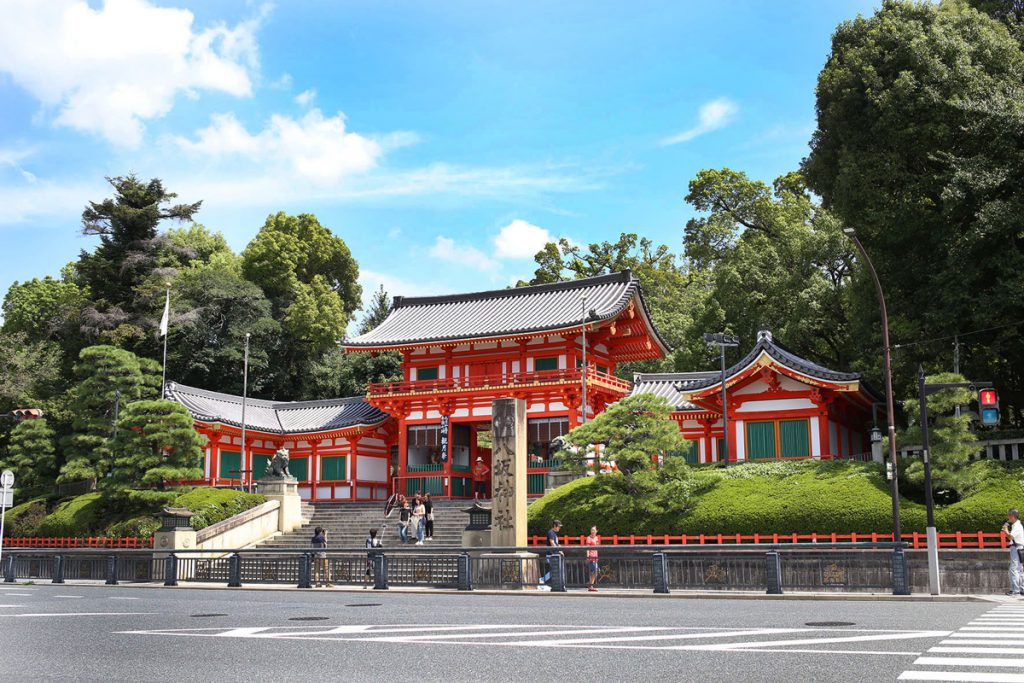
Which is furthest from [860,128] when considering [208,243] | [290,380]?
[208,243]

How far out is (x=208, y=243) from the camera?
79.9 meters

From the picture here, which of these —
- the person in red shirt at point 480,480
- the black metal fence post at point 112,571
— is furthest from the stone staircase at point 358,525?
the black metal fence post at point 112,571

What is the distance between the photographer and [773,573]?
20469 millimetres

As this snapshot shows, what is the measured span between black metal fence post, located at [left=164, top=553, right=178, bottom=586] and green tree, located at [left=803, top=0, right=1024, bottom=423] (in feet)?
82.2

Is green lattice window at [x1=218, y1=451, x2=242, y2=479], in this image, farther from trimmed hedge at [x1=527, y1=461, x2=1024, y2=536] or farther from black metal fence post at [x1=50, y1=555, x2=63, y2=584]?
trimmed hedge at [x1=527, y1=461, x2=1024, y2=536]

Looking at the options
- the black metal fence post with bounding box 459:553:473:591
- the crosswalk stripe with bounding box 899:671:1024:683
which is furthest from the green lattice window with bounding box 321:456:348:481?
the crosswalk stripe with bounding box 899:671:1024:683

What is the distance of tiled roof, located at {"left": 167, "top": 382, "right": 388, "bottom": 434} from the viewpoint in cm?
4772

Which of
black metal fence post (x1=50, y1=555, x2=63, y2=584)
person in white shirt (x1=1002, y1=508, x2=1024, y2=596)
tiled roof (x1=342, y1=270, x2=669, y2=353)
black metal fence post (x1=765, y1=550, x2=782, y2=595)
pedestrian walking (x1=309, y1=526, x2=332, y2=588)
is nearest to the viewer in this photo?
person in white shirt (x1=1002, y1=508, x2=1024, y2=596)

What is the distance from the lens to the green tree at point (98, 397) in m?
43.3

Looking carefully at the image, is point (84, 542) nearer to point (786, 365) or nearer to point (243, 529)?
point (243, 529)

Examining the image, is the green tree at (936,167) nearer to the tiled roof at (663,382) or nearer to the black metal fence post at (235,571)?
the tiled roof at (663,382)

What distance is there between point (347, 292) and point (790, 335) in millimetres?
37697

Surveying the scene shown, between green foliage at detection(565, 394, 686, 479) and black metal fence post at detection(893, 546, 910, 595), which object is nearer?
black metal fence post at detection(893, 546, 910, 595)

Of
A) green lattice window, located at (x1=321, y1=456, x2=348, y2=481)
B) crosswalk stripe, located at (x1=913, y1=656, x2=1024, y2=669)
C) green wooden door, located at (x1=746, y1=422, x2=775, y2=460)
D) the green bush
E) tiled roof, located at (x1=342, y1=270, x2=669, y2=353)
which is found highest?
tiled roof, located at (x1=342, y1=270, x2=669, y2=353)
